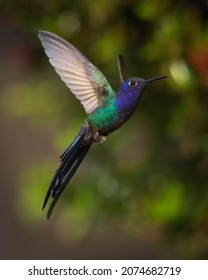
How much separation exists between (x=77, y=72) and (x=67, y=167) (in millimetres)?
122

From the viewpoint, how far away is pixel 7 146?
4.62 m

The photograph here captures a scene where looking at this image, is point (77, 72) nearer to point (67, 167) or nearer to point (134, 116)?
point (67, 167)

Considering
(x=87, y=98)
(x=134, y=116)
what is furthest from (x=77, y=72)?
(x=134, y=116)

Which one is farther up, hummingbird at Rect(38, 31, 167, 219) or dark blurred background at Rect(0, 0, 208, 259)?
hummingbird at Rect(38, 31, 167, 219)

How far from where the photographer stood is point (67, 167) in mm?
685

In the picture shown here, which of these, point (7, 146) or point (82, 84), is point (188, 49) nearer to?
point (82, 84)

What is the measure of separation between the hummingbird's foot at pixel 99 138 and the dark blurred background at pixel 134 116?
80 cm

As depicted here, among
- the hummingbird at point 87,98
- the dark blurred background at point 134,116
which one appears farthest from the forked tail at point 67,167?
the dark blurred background at point 134,116

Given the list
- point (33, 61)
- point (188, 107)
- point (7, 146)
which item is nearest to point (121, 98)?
point (188, 107)

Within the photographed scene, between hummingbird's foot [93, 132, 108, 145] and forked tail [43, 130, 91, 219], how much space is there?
0.01 m

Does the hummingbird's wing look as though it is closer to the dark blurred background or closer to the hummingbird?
the hummingbird

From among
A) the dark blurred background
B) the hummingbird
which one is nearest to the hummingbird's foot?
the hummingbird

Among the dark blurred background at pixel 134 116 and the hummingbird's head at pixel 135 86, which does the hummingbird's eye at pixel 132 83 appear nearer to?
the hummingbird's head at pixel 135 86

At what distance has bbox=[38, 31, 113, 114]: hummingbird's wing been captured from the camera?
0.70m
